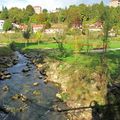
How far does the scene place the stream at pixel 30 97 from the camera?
85.5 ft

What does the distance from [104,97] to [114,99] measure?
3.29 meters

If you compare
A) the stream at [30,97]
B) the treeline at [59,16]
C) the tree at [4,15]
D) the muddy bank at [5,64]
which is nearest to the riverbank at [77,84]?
the stream at [30,97]

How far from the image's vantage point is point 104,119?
23.0 meters

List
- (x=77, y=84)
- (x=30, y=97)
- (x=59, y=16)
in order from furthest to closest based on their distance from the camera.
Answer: (x=59, y=16) < (x=77, y=84) < (x=30, y=97)

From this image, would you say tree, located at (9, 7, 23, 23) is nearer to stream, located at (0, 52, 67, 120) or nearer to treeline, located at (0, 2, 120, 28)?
treeline, located at (0, 2, 120, 28)

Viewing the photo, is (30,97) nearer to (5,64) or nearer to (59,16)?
(5,64)

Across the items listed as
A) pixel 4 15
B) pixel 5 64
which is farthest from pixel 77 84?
pixel 4 15

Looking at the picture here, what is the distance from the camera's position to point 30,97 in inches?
1240

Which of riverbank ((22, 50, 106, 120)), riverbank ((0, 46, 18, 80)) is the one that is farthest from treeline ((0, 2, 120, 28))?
riverbank ((22, 50, 106, 120))

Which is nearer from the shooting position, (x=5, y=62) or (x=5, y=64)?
(x=5, y=64)

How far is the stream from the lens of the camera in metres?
26.0

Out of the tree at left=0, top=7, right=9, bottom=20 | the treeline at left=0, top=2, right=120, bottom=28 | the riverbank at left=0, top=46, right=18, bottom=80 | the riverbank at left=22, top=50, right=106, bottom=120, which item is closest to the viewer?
the riverbank at left=22, top=50, right=106, bottom=120

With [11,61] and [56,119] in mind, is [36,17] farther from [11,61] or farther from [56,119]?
[56,119]

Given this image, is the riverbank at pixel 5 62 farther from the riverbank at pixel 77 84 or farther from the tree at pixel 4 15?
the tree at pixel 4 15
